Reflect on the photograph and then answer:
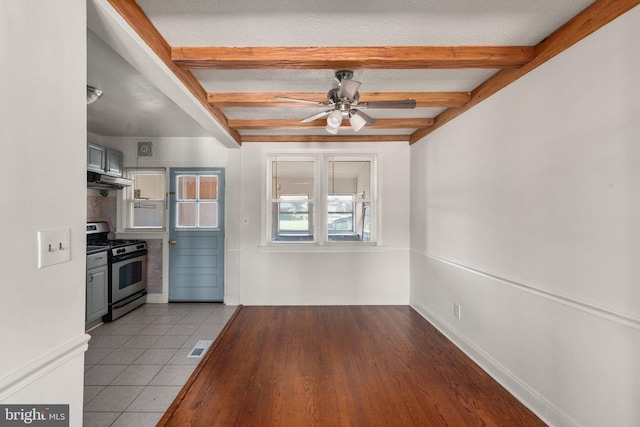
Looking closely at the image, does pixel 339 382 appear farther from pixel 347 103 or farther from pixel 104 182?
pixel 104 182

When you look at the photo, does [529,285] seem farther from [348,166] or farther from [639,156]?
[348,166]

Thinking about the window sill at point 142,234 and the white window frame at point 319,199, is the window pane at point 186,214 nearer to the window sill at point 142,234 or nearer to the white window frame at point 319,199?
the window sill at point 142,234

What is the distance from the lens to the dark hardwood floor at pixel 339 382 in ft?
6.24

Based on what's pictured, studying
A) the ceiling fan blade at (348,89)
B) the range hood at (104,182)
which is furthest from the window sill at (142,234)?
the ceiling fan blade at (348,89)

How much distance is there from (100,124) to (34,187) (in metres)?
3.41

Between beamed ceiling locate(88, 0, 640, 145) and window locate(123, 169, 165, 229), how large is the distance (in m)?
2.22

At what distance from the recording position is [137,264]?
3990mm

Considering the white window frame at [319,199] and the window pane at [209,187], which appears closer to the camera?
the white window frame at [319,199]

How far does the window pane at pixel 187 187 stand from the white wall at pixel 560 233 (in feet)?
12.2

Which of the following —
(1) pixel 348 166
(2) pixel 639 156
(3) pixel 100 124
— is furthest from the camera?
(1) pixel 348 166

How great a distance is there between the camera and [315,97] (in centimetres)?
268

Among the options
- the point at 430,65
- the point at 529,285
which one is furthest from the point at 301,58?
the point at 529,285

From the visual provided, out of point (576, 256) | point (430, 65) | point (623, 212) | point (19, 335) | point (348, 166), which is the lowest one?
point (19, 335)

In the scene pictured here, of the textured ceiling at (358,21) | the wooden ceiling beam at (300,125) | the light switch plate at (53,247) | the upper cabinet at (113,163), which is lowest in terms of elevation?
the light switch plate at (53,247)
